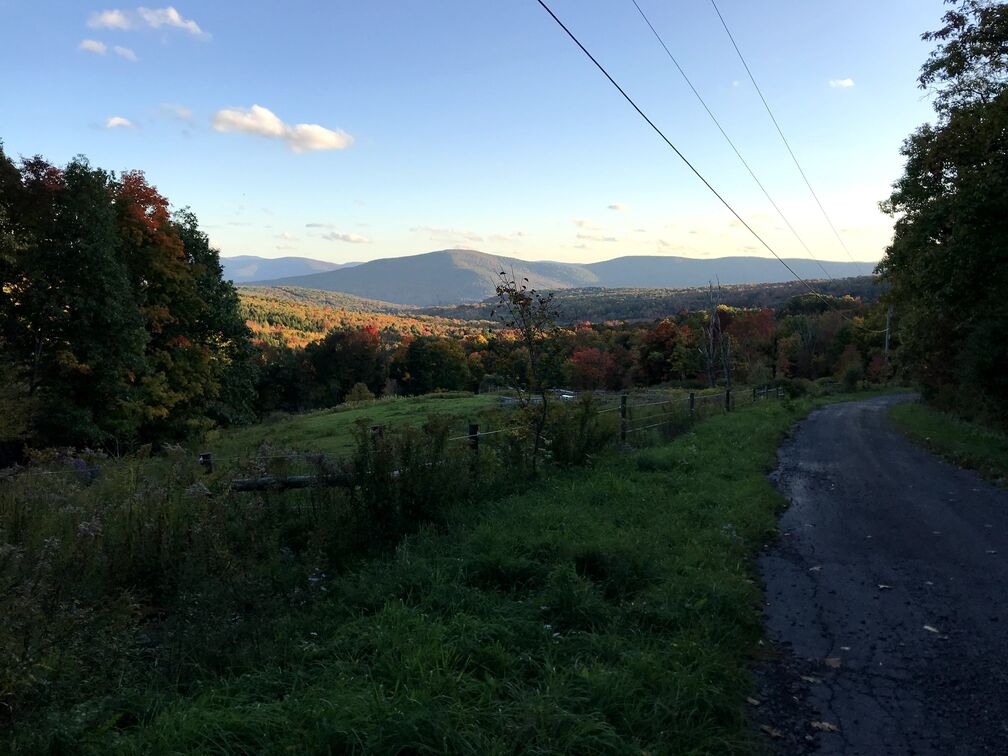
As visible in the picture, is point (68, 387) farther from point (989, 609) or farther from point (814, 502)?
point (989, 609)

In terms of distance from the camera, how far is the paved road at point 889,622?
3.79 metres

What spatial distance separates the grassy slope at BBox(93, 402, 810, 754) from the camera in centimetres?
329

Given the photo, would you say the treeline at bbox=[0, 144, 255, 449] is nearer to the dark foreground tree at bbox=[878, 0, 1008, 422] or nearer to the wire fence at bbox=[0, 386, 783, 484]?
the wire fence at bbox=[0, 386, 783, 484]

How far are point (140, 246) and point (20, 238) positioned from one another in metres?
6.11

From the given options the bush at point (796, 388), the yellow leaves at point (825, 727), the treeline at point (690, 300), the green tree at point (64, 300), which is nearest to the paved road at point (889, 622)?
the yellow leaves at point (825, 727)

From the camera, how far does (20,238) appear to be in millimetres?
21312

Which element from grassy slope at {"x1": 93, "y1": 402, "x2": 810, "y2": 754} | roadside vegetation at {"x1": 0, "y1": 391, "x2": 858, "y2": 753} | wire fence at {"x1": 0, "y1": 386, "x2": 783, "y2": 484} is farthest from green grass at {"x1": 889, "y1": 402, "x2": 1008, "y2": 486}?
grassy slope at {"x1": 93, "y1": 402, "x2": 810, "y2": 754}

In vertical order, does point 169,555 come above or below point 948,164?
below

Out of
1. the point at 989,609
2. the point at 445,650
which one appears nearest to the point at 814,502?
the point at 989,609

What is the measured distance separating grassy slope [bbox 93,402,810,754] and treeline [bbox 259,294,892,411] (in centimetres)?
5170

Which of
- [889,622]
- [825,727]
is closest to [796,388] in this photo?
[889,622]

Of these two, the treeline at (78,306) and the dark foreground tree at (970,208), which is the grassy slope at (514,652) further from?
the treeline at (78,306)

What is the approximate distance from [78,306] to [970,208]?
27.5 m

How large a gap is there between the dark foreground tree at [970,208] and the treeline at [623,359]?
41.2m
